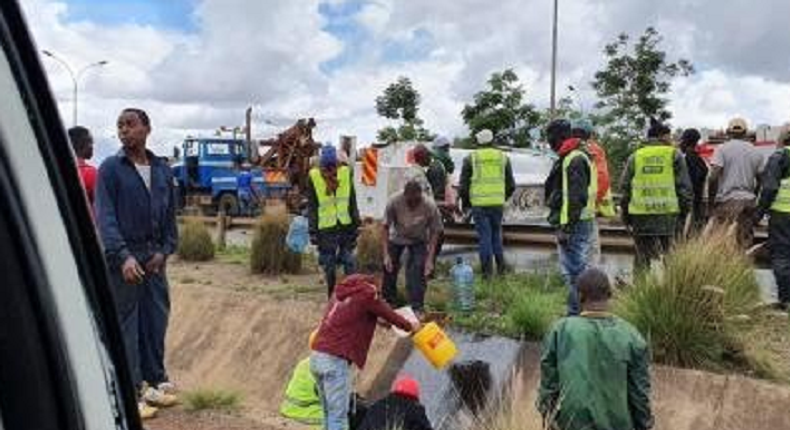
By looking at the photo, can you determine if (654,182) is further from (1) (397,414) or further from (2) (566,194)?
(1) (397,414)

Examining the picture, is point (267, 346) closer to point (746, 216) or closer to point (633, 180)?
point (633, 180)

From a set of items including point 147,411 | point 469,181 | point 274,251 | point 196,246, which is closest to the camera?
point 147,411

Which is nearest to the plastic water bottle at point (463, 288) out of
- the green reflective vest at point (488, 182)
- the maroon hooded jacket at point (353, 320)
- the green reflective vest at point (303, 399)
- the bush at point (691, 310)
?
the green reflective vest at point (488, 182)

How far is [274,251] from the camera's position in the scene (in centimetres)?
1398

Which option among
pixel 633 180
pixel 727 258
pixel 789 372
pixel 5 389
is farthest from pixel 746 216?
pixel 5 389

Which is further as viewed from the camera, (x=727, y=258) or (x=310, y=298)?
(x=310, y=298)

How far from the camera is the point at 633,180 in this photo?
9617 millimetres

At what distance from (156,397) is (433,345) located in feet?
6.30

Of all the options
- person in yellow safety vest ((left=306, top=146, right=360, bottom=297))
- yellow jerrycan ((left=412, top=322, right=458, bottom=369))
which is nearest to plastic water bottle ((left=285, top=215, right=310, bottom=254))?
person in yellow safety vest ((left=306, top=146, right=360, bottom=297))

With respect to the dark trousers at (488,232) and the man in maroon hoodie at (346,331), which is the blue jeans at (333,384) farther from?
the dark trousers at (488,232)

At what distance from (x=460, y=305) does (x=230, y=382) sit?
2.37m

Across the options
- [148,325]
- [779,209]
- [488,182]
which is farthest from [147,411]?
[779,209]

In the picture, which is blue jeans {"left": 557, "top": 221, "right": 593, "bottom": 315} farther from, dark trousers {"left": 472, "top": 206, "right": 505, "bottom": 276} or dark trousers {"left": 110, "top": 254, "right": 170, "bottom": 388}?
dark trousers {"left": 110, "top": 254, "right": 170, "bottom": 388}

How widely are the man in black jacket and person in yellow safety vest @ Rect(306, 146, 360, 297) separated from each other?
146 inches
